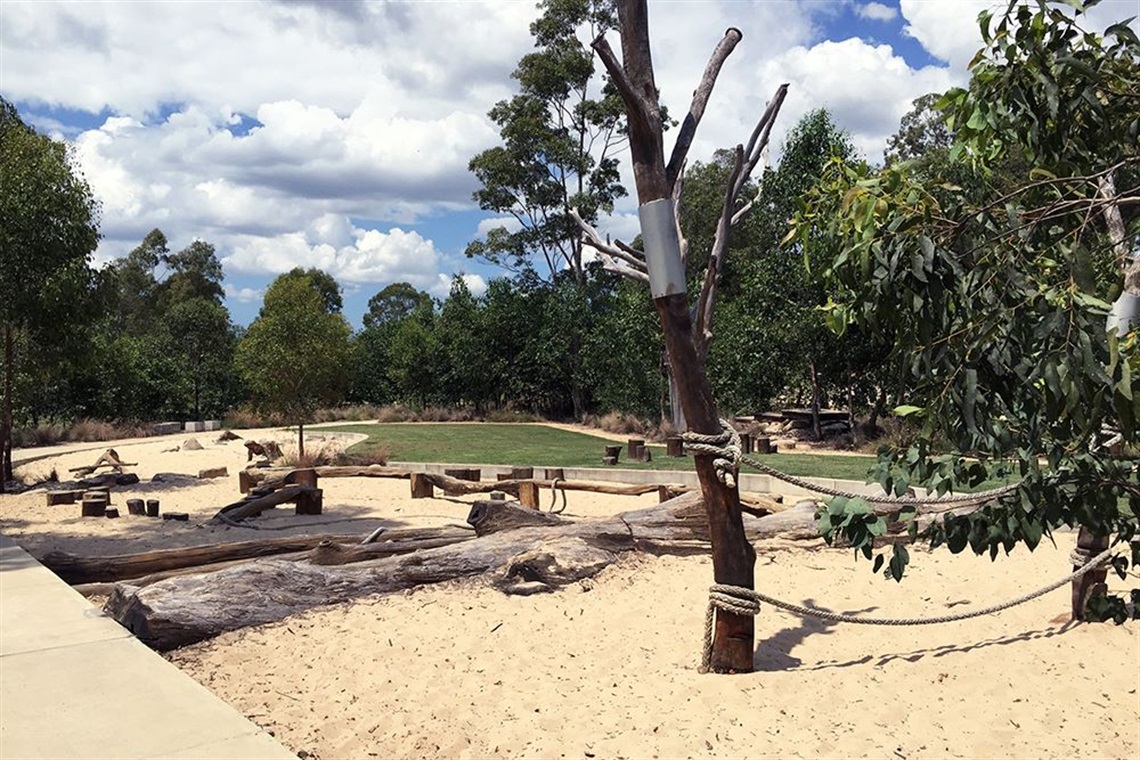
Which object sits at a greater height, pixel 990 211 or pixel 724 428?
pixel 990 211

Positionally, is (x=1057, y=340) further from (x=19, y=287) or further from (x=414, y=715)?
(x=19, y=287)

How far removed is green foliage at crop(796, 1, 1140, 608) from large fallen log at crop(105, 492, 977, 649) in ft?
9.48

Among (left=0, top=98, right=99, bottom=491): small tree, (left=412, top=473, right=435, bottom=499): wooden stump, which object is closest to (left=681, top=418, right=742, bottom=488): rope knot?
(left=412, top=473, right=435, bottom=499): wooden stump

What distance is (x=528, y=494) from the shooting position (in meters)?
10.8

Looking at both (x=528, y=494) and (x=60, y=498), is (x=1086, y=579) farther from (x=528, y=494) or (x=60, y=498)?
(x=60, y=498)

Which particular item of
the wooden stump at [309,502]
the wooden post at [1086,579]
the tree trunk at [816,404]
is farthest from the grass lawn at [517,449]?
the wooden stump at [309,502]

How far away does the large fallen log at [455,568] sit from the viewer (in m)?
5.88

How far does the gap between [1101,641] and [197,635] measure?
17.6 ft

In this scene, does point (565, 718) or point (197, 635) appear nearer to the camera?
point (565, 718)

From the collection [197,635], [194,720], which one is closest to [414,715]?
[194,720]

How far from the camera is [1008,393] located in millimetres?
2074

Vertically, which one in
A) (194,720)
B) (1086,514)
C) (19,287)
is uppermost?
(19,287)

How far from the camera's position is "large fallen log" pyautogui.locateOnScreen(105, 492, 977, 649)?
231 inches

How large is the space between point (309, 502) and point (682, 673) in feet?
23.9
